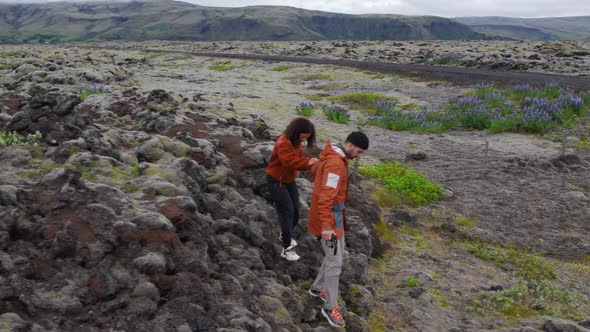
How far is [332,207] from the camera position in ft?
23.0

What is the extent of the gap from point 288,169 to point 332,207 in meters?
1.59

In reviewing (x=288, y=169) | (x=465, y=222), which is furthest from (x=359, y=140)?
(x=465, y=222)

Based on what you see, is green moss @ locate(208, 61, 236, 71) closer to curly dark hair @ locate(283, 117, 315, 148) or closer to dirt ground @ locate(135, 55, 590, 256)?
dirt ground @ locate(135, 55, 590, 256)

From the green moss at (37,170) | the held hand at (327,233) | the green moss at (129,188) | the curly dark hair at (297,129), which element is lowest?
the held hand at (327,233)

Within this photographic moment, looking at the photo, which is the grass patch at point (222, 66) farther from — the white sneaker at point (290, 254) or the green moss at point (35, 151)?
the white sneaker at point (290, 254)

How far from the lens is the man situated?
675cm

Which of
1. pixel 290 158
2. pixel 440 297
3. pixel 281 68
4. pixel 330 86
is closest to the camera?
pixel 290 158

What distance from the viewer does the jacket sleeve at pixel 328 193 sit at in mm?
6719

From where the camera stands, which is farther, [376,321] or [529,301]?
[529,301]

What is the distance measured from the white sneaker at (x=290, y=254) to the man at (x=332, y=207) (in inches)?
51.4

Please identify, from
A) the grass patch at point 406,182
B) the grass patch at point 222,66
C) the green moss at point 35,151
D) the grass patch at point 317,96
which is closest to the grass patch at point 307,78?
the grass patch at point 317,96

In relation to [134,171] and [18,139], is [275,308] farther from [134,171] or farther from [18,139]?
[18,139]

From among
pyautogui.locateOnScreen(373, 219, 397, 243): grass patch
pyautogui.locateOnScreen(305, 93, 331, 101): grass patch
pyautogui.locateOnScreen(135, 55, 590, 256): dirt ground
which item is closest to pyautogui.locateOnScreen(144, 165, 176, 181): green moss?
pyautogui.locateOnScreen(373, 219, 397, 243): grass patch

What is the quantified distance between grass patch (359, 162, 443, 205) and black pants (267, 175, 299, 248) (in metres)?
6.69
